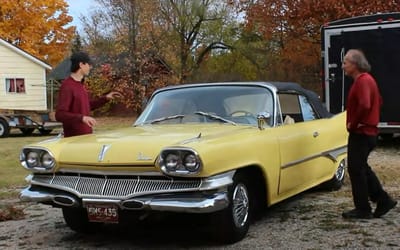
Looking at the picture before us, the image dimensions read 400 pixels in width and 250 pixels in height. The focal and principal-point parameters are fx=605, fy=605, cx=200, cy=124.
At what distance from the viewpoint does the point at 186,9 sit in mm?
40156

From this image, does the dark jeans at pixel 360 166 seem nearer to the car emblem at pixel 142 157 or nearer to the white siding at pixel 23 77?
the car emblem at pixel 142 157

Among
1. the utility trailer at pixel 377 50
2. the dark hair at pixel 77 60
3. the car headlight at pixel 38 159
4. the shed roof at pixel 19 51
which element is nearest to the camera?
the car headlight at pixel 38 159

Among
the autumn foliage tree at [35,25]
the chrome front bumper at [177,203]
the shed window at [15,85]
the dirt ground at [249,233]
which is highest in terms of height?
the autumn foliage tree at [35,25]

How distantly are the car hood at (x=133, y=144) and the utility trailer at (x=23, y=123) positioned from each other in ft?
56.4

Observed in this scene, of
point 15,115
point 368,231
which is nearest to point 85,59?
point 368,231

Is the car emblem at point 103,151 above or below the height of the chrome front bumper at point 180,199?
above

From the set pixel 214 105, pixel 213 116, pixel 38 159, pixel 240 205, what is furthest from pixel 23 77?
pixel 240 205

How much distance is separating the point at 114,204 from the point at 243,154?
126 cm

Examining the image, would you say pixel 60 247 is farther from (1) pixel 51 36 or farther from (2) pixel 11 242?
(1) pixel 51 36

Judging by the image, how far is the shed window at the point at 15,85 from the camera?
31844 mm

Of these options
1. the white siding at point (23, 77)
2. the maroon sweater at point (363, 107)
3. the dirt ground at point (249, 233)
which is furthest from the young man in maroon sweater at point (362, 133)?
the white siding at point (23, 77)

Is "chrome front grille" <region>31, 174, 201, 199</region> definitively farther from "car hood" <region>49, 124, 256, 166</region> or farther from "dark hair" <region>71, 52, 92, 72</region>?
"dark hair" <region>71, 52, 92, 72</region>

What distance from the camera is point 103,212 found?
522 centimetres

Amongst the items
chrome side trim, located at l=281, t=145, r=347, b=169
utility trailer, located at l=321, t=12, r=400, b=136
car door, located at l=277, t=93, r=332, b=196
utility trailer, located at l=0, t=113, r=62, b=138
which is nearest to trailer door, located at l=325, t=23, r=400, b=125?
utility trailer, located at l=321, t=12, r=400, b=136
